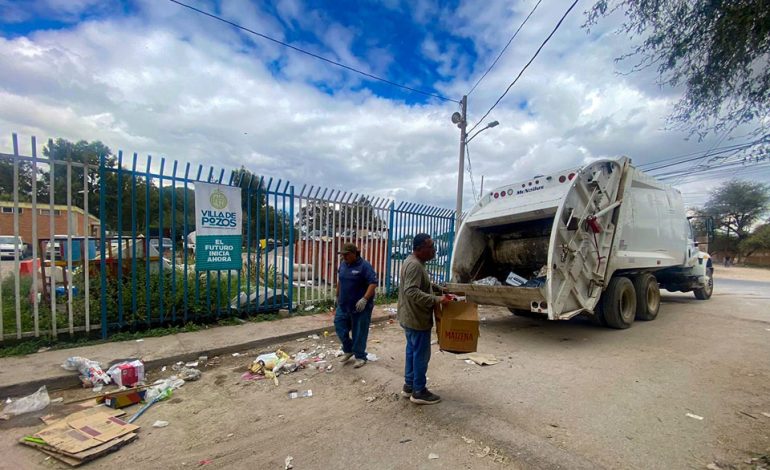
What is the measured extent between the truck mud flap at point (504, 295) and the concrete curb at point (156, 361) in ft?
7.61

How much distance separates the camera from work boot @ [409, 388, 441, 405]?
329cm

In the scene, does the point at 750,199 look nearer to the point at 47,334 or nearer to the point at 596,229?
the point at 596,229

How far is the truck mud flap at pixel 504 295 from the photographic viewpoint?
16.6ft

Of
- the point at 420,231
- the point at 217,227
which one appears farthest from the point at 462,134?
the point at 217,227

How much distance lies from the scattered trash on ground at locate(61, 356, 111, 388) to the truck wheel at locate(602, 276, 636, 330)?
269 inches

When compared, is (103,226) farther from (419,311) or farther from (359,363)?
(419,311)

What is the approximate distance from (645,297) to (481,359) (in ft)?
14.1

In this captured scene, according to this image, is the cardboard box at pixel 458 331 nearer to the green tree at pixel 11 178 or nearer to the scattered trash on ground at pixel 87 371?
the scattered trash on ground at pixel 87 371

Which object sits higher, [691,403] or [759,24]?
[759,24]

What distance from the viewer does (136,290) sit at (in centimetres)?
496

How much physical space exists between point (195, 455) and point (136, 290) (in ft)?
10.6

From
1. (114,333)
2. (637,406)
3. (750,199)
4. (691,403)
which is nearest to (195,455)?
(114,333)

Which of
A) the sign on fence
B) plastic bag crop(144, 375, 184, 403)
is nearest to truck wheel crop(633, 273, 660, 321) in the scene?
the sign on fence

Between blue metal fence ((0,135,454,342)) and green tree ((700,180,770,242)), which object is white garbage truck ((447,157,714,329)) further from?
green tree ((700,180,770,242))
